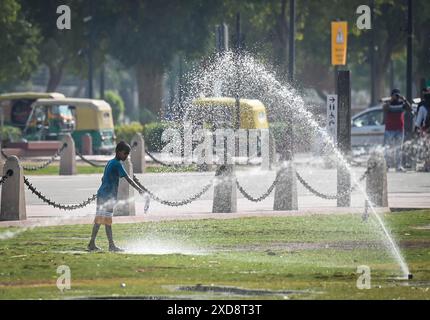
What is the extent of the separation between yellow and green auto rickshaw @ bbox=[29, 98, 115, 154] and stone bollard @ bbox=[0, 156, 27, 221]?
29086 millimetres

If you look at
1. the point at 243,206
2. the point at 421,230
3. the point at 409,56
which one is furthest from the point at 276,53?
the point at 421,230

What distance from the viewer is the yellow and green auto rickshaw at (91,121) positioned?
2040 inches

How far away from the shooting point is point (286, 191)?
973 inches

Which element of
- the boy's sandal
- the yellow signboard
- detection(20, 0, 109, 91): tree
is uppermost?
detection(20, 0, 109, 91): tree

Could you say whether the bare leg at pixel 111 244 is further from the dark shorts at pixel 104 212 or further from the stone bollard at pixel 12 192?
the stone bollard at pixel 12 192

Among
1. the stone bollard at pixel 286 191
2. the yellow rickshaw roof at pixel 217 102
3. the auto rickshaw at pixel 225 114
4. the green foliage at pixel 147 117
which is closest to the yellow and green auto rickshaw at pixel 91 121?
the auto rickshaw at pixel 225 114

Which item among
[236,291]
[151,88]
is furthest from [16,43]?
[236,291]

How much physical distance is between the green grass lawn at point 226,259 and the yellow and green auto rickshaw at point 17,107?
37.8 metres

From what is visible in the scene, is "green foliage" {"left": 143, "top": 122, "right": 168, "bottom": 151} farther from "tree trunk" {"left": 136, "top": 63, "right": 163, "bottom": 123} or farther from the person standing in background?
"tree trunk" {"left": 136, "top": 63, "right": 163, "bottom": 123}

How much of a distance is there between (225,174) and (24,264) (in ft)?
26.2

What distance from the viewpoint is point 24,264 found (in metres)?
16.4

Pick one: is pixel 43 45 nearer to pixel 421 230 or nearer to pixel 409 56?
pixel 409 56

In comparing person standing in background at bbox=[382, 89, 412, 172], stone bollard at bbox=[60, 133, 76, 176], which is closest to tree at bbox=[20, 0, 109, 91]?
stone bollard at bbox=[60, 133, 76, 176]

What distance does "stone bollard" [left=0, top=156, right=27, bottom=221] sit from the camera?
21641 mm
